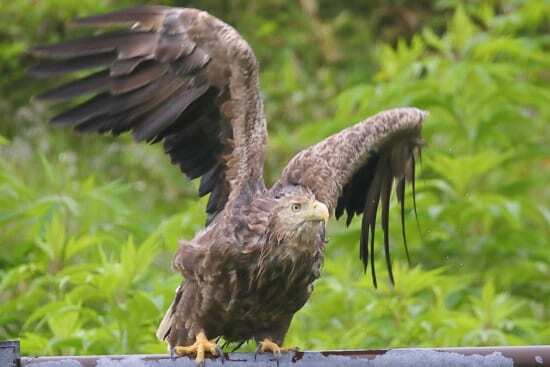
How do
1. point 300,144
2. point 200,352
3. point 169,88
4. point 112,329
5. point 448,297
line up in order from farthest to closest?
point 300,144, point 448,297, point 112,329, point 169,88, point 200,352

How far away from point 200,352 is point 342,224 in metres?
3.95

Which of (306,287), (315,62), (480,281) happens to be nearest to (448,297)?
(480,281)

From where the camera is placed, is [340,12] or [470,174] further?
[340,12]

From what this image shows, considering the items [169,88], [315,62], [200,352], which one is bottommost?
[315,62]

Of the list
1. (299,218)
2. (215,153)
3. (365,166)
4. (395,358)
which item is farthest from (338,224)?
(395,358)

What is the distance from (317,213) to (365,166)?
4.28ft

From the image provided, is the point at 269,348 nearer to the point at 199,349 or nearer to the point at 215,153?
the point at 199,349

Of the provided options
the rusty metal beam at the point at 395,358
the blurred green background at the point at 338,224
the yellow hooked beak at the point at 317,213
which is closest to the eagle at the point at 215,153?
the yellow hooked beak at the point at 317,213

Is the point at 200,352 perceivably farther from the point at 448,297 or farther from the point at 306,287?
the point at 448,297

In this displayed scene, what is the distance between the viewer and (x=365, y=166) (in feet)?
24.6

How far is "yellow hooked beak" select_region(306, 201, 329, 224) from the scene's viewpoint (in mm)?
6234

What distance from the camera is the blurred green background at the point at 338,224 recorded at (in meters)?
7.94

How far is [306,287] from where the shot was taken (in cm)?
647

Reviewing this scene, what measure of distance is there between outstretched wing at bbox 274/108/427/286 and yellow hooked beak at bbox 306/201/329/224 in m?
0.30
